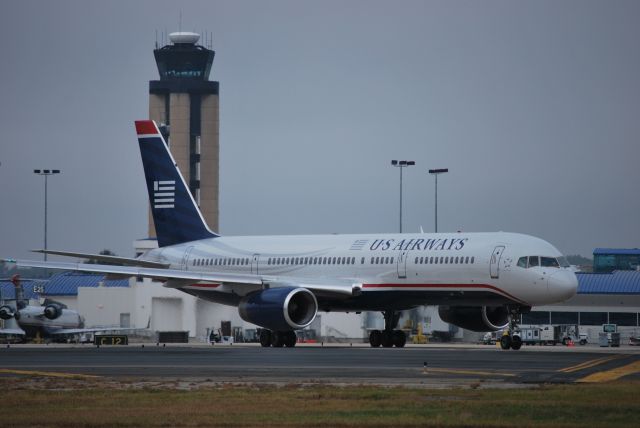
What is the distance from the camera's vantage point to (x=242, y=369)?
35.9 metres

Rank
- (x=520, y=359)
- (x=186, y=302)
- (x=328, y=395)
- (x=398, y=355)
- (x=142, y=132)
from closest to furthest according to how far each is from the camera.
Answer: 1. (x=328, y=395)
2. (x=520, y=359)
3. (x=398, y=355)
4. (x=142, y=132)
5. (x=186, y=302)

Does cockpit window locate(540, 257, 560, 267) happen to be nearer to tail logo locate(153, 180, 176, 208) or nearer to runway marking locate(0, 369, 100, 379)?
tail logo locate(153, 180, 176, 208)

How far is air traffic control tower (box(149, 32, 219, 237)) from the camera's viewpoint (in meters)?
164

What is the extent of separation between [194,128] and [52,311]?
90.1 m

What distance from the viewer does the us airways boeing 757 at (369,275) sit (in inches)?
2047

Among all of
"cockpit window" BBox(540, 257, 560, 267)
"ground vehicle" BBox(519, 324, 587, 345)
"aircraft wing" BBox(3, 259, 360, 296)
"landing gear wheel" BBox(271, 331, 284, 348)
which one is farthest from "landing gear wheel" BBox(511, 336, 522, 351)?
"ground vehicle" BBox(519, 324, 587, 345)

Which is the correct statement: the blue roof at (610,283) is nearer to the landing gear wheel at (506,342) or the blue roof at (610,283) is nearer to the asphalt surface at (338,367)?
the landing gear wheel at (506,342)

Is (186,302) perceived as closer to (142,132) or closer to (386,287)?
(142,132)

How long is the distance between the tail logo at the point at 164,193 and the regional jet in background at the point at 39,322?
533 inches

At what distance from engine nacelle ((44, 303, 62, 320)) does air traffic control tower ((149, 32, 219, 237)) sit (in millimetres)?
84339

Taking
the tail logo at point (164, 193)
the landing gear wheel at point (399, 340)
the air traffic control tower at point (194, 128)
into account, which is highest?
the air traffic control tower at point (194, 128)

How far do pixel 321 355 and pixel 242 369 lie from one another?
928 cm

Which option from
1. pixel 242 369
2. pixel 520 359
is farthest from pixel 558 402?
pixel 520 359

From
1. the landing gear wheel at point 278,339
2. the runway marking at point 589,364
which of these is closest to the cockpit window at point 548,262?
the runway marking at point 589,364
